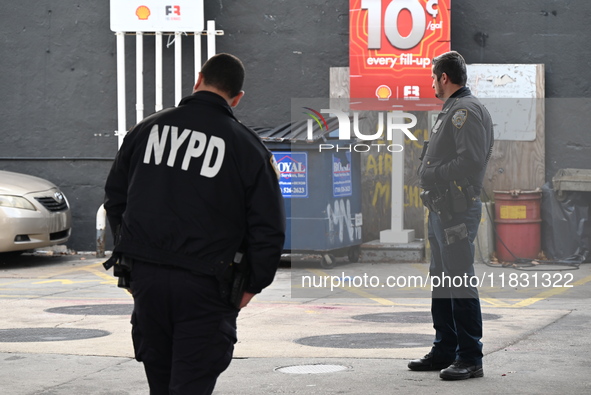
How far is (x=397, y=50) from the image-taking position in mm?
13523

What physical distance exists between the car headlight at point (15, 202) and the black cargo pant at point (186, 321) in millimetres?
9514

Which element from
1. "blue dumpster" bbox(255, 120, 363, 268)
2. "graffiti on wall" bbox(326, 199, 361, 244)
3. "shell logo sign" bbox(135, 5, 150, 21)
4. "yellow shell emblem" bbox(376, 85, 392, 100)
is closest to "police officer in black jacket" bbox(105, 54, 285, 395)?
"blue dumpster" bbox(255, 120, 363, 268)

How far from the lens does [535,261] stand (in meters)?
12.9

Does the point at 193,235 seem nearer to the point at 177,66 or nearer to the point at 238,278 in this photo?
the point at 238,278

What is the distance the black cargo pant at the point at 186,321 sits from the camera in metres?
3.72

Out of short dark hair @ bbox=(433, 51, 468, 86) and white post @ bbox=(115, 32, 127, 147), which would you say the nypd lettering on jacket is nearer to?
short dark hair @ bbox=(433, 51, 468, 86)

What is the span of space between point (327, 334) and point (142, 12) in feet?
25.8

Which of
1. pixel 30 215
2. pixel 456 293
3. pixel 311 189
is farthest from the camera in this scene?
pixel 30 215

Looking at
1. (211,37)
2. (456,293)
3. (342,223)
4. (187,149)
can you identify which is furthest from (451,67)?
(211,37)

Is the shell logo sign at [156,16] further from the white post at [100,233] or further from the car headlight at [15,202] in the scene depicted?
the car headlight at [15,202]

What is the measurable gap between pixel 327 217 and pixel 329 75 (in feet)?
9.29

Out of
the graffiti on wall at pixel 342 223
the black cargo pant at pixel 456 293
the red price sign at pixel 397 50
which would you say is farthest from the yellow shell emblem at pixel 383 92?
the black cargo pant at pixel 456 293

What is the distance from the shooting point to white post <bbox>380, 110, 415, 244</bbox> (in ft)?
44.0

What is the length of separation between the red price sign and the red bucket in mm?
1814
